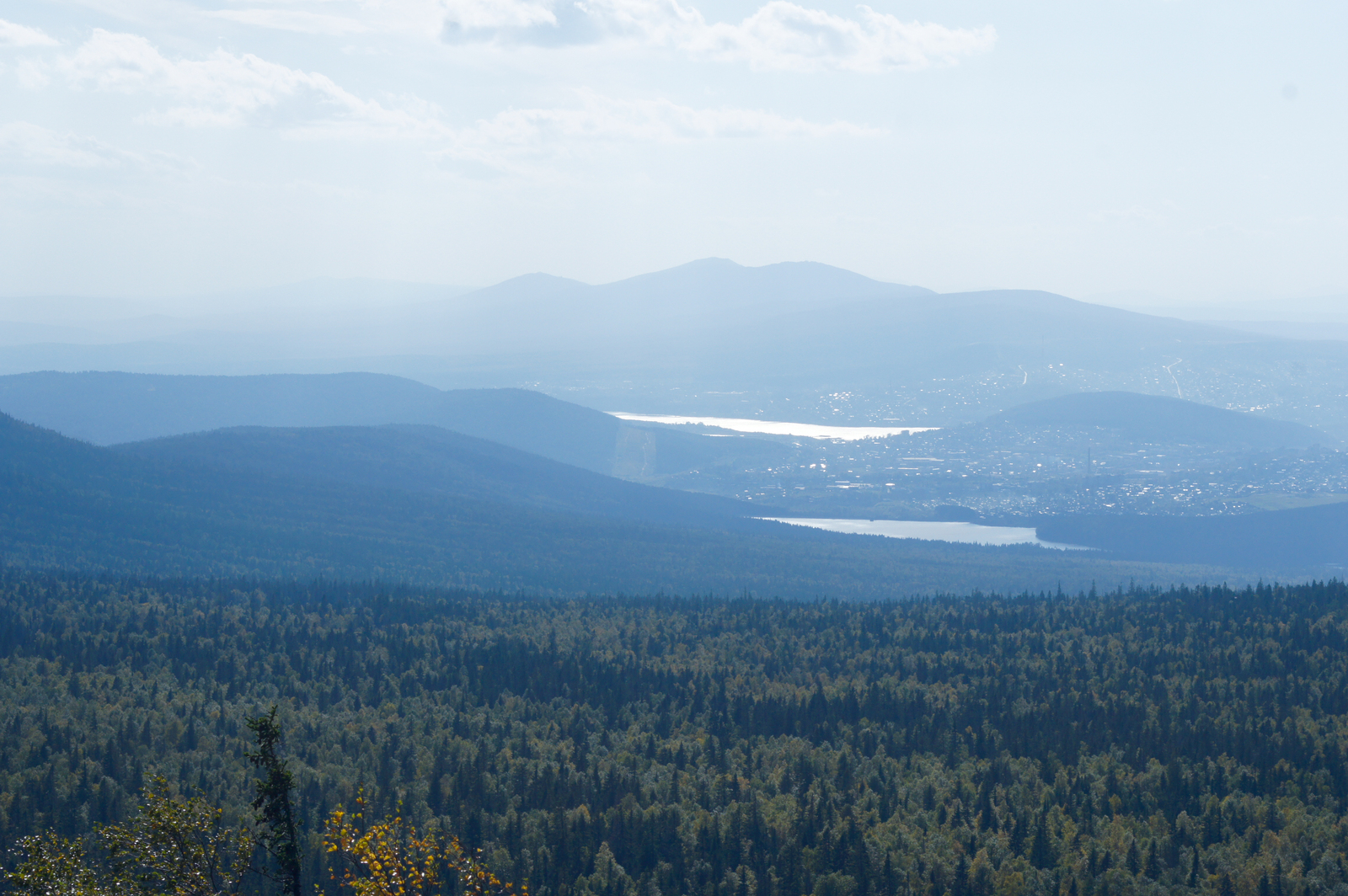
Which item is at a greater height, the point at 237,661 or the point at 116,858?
the point at 116,858

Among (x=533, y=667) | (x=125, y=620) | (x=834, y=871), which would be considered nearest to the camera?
(x=834, y=871)

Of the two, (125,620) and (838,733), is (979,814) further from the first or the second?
(125,620)

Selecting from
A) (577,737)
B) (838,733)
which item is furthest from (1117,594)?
(577,737)

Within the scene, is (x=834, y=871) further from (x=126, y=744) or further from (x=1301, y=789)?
(x=126, y=744)

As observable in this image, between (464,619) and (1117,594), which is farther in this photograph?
(1117,594)

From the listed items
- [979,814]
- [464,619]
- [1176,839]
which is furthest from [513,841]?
[464,619]

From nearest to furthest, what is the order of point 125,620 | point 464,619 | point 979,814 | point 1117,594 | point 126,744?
point 979,814, point 126,744, point 125,620, point 464,619, point 1117,594
